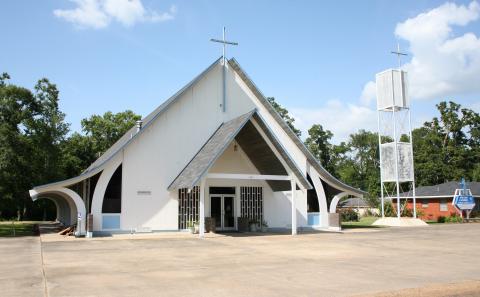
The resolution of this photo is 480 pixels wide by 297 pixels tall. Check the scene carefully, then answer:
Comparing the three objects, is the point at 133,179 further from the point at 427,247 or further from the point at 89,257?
the point at 427,247

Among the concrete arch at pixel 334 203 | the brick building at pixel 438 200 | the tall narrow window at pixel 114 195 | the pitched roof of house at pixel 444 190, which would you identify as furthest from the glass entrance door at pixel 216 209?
the pitched roof of house at pixel 444 190

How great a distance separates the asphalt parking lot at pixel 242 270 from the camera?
8.44 m

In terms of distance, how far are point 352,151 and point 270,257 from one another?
84314mm

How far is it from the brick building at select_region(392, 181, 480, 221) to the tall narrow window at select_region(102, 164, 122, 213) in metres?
30.8

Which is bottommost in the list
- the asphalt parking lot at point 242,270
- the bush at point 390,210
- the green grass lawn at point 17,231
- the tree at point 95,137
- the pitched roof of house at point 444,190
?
the green grass lawn at point 17,231

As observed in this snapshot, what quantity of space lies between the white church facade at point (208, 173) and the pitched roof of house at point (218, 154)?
0.05 metres

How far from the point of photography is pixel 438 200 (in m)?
46.2

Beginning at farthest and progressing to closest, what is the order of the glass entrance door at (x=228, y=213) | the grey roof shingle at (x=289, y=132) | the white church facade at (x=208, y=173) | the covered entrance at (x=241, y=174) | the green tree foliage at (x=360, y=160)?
the green tree foliage at (x=360, y=160) → the grey roof shingle at (x=289, y=132) → the glass entrance door at (x=228, y=213) → the white church facade at (x=208, y=173) → the covered entrance at (x=241, y=174)

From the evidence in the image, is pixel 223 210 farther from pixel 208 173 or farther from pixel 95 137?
pixel 95 137

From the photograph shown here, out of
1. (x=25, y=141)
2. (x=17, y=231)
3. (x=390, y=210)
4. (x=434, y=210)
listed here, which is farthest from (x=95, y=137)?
(x=434, y=210)

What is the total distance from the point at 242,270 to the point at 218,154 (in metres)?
10.1

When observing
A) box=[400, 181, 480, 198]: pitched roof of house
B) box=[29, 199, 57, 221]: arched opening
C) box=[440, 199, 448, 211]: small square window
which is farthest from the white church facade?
box=[29, 199, 57, 221]: arched opening

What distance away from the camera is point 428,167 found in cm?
6294

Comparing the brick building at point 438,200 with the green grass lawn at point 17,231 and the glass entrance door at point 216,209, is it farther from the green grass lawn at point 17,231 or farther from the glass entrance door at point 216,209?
the green grass lawn at point 17,231
